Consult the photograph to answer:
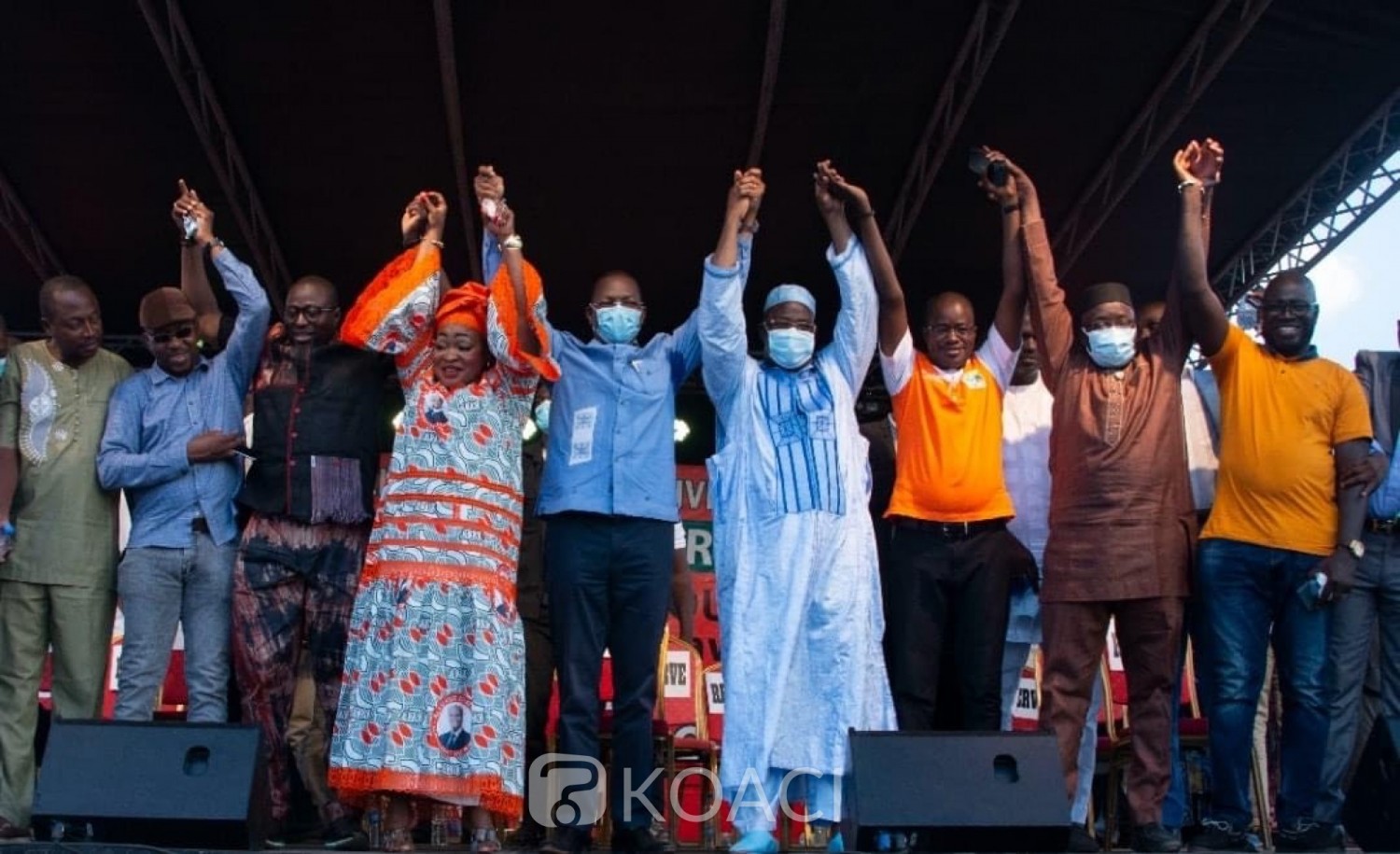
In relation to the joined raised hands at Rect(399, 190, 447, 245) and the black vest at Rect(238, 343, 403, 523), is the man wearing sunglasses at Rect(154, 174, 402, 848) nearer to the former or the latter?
the black vest at Rect(238, 343, 403, 523)

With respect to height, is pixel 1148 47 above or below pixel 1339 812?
above

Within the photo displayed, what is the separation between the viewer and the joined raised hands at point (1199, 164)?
4.85m

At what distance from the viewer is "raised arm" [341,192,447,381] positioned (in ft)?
15.1

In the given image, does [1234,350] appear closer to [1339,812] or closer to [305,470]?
[1339,812]

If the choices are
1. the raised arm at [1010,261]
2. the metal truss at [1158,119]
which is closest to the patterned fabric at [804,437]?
the raised arm at [1010,261]

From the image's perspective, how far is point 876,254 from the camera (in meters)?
4.84

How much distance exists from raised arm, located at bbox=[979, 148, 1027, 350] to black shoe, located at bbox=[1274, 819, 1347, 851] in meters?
1.68

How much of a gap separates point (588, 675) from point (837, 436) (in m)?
1.05

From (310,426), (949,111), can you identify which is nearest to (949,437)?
(310,426)

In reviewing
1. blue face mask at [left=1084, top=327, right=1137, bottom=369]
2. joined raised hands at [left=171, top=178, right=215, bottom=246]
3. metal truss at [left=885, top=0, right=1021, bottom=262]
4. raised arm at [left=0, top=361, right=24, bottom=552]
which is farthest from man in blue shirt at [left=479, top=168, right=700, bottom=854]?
metal truss at [left=885, top=0, right=1021, bottom=262]

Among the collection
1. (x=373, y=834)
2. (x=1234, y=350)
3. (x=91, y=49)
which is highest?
(x=91, y=49)

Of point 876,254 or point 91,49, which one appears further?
point 91,49

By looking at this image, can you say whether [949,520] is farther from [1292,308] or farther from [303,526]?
[303,526]

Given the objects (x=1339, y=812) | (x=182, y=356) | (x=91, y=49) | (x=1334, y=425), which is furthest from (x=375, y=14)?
(x=1339, y=812)
